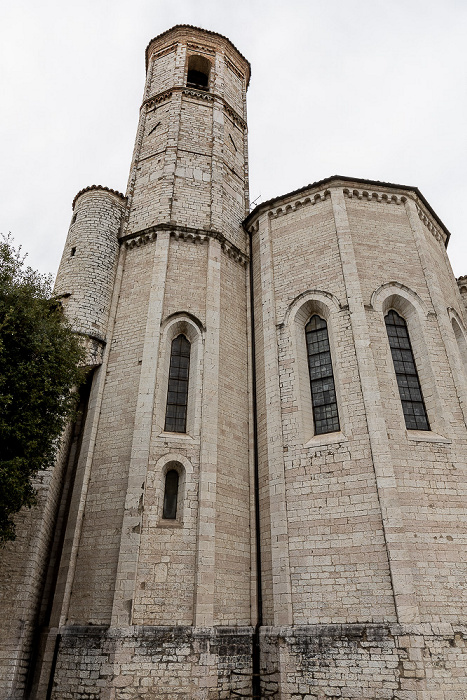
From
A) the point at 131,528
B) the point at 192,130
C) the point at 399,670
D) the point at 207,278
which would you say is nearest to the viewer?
the point at 399,670

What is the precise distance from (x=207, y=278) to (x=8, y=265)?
5.22 metres

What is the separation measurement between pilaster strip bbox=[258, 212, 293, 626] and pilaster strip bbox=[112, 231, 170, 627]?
111 inches

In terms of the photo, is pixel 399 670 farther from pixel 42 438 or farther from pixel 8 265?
pixel 8 265

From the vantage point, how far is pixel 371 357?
1134cm

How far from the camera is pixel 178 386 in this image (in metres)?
12.1

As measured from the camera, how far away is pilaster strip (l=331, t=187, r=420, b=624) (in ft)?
29.2

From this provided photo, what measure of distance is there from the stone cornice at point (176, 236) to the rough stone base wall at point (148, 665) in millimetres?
9909

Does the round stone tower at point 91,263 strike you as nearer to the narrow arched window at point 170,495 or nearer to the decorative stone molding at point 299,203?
the narrow arched window at point 170,495

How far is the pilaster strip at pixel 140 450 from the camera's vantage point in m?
9.22

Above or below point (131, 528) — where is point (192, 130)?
above

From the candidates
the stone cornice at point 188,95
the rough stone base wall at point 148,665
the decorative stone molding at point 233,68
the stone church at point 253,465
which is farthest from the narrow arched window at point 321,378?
the decorative stone molding at point 233,68

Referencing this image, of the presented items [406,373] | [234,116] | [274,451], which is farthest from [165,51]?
[274,451]

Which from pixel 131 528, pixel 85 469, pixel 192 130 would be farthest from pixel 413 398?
pixel 192 130

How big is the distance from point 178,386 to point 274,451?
2865mm
